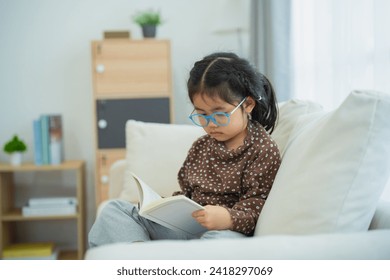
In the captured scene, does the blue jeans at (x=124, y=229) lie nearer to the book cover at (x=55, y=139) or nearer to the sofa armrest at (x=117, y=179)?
the sofa armrest at (x=117, y=179)

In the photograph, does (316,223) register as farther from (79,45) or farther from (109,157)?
(79,45)

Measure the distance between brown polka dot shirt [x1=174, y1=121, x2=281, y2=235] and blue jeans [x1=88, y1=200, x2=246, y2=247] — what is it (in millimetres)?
71

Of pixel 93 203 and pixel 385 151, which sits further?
pixel 93 203

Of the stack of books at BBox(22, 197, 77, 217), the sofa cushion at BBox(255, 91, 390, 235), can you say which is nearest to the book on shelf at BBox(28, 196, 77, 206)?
the stack of books at BBox(22, 197, 77, 217)

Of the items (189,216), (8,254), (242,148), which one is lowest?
(8,254)

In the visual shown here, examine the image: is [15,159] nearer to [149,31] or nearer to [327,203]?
[149,31]

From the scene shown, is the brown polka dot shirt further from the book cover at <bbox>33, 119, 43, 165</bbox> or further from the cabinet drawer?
the book cover at <bbox>33, 119, 43, 165</bbox>

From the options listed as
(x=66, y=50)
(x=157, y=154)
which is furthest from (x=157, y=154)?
(x=66, y=50)

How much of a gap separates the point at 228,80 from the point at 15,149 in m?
2.25

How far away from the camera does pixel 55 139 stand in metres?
3.41

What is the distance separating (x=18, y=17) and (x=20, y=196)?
1.17 m

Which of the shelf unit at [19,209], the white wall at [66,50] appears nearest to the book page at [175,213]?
the shelf unit at [19,209]

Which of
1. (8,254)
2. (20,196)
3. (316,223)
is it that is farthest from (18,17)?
(316,223)
